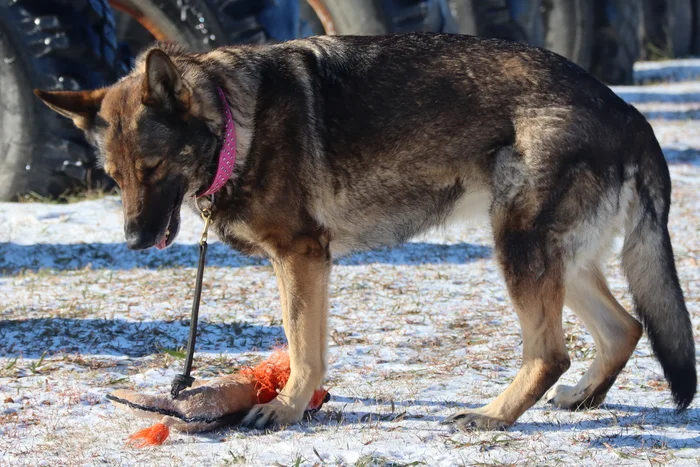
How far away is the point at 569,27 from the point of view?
13.5 m

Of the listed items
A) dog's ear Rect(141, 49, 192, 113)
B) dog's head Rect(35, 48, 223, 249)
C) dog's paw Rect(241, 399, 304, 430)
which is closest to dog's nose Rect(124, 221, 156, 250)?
dog's head Rect(35, 48, 223, 249)

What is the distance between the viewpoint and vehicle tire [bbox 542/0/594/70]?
13.5 m

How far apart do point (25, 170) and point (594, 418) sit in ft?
18.5

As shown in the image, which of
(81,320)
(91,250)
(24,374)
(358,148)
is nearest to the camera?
(358,148)

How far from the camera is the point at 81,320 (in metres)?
5.35

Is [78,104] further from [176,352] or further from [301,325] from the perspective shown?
[176,352]

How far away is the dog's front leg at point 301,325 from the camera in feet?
12.9

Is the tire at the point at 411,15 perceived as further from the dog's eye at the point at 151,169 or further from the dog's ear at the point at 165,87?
the dog's eye at the point at 151,169

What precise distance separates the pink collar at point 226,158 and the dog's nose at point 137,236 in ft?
1.04

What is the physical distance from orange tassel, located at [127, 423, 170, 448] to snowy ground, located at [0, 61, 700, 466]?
0.05 m

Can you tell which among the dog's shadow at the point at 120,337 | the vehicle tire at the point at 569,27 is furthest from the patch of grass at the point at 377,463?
the vehicle tire at the point at 569,27

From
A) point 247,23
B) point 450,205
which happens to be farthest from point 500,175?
point 247,23

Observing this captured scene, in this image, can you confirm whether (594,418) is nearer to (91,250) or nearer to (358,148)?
(358,148)

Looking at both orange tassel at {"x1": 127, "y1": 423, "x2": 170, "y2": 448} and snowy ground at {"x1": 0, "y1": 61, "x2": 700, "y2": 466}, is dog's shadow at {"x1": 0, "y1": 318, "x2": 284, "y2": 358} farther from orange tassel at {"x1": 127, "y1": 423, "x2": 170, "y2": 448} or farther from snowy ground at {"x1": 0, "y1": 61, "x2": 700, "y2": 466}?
orange tassel at {"x1": 127, "y1": 423, "x2": 170, "y2": 448}
